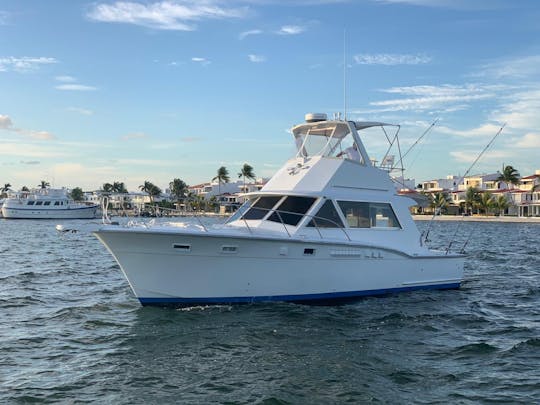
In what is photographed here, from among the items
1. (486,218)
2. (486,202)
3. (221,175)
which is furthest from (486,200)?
(221,175)

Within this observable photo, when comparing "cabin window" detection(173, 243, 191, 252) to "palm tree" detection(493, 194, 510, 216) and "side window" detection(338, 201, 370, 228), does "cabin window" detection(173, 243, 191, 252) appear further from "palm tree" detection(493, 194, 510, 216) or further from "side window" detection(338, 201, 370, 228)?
"palm tree" detection(493, 194, 510, 216)

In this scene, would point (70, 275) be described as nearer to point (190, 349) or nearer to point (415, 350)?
point (190, 349)

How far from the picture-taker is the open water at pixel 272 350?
23.3 ft

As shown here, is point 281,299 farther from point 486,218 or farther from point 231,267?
point 486,218

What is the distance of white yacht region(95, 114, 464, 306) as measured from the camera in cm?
1062

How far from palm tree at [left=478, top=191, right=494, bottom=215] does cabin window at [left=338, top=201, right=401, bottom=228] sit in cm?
7646

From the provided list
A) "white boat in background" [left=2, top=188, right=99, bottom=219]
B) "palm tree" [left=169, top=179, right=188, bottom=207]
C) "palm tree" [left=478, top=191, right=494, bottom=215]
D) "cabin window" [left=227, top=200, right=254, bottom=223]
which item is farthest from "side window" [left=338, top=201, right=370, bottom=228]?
"palm tree" [left=169, top=179, right=188, bottom=207]

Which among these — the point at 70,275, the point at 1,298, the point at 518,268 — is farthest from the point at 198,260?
the point at 518,268

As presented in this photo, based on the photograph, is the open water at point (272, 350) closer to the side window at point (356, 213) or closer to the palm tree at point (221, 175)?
the side window at point (356, 213)

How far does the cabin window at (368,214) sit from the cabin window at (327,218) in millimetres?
258

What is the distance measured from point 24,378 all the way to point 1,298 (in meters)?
6.47

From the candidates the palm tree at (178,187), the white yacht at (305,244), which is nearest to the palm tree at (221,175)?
the palm tree at (178,187)

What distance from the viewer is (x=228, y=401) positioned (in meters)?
6.77

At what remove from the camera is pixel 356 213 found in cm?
1287
